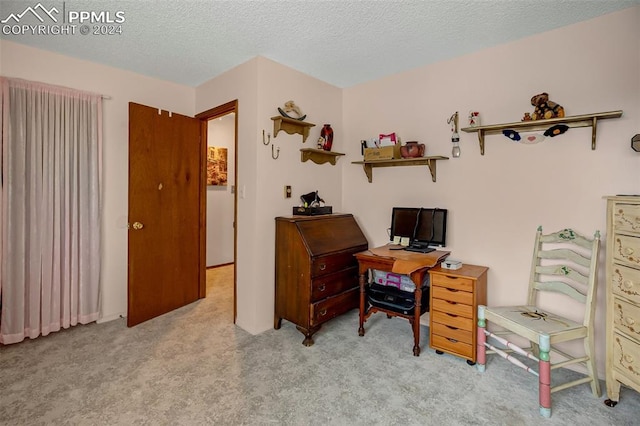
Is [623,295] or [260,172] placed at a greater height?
[260,172]

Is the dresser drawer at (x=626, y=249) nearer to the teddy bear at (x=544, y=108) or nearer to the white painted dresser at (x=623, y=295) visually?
the white painted dresser at (x=623, y=295)

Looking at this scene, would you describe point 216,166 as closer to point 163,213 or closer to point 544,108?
point 163,213

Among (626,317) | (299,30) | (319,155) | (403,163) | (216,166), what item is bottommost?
(626,317)

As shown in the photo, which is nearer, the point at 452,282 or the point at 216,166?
the point at 452,282

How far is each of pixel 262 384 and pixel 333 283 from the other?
3.34 feet

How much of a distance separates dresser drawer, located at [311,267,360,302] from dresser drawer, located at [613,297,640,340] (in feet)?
5.91

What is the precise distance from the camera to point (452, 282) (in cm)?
226

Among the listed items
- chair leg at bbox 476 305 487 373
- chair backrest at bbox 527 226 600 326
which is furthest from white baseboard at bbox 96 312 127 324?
chair backrest at bbox 527 226 600 326

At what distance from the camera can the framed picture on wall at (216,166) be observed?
16.2ft

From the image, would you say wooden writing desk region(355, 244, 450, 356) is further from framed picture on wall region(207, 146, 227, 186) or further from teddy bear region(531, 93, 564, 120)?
framed picture on wall region(207, 146, 227, 186)

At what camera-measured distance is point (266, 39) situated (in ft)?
7.81

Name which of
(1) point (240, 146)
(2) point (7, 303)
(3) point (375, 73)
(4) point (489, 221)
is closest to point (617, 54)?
(4) point (489, 221)

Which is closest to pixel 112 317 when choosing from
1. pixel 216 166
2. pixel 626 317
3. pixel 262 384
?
pixel 262 384

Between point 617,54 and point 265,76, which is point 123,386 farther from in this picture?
→ point 617,54
